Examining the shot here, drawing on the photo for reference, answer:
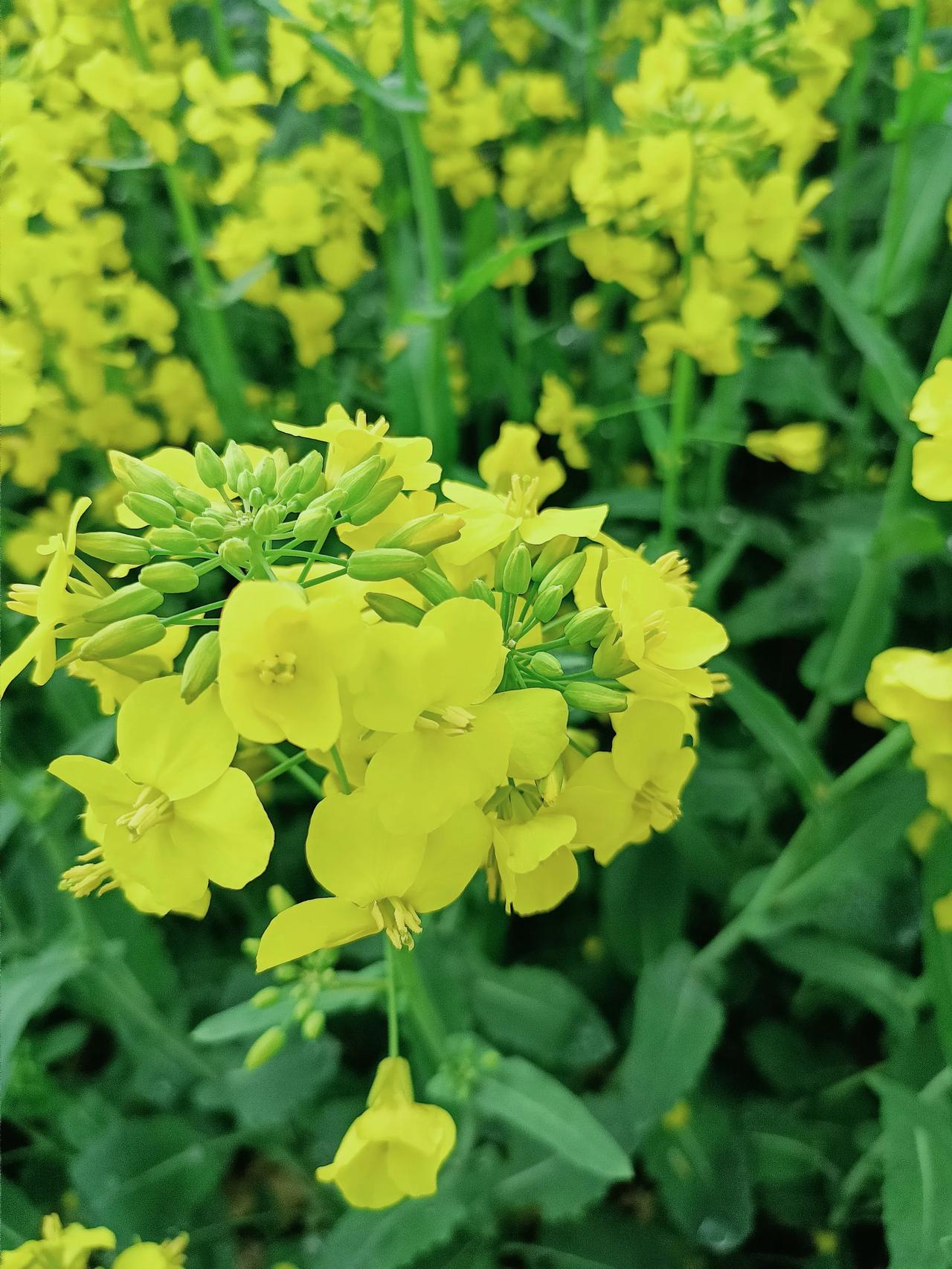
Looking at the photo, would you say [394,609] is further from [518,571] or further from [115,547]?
[115,547]

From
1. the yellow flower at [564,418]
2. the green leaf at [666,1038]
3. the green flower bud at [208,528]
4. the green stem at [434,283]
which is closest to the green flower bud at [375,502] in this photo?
the green flower bud at [208,528]

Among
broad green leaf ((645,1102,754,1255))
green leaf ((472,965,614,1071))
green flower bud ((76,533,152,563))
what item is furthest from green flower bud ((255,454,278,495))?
broad green leaf ((645,1102,754,1255))

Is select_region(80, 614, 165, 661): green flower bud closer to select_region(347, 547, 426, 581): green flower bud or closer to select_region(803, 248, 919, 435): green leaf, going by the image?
select_region(347, 547, 426, 581): green flower bud

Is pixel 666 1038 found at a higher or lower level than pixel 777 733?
lower

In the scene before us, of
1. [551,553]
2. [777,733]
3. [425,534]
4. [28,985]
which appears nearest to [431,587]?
[425,534]

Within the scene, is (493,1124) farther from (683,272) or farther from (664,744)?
(683,272)

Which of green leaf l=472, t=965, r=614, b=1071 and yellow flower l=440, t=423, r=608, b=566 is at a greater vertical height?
yellow flower l=440, t=423, r=608, b=566

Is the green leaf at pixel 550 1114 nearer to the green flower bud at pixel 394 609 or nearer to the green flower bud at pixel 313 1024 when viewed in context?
the green flower bud at pixel 313 1024
